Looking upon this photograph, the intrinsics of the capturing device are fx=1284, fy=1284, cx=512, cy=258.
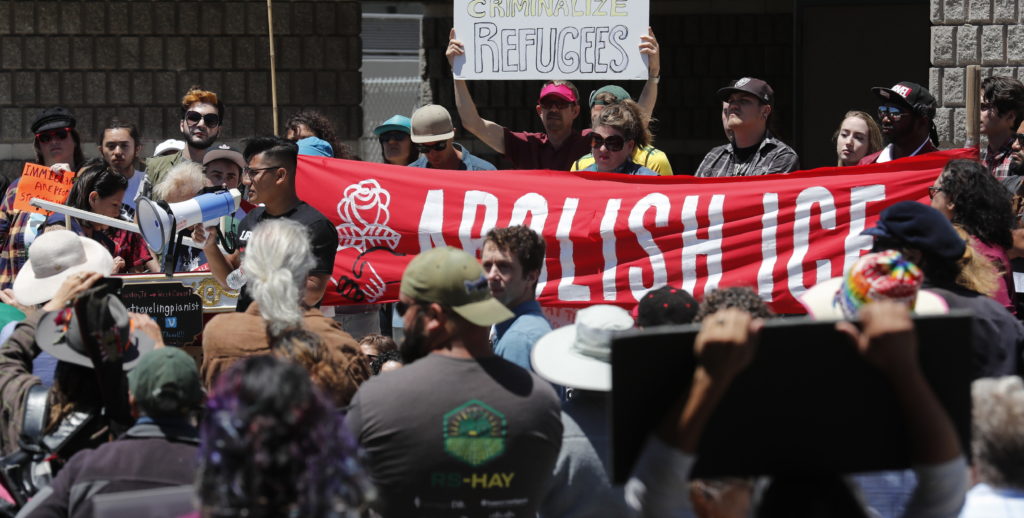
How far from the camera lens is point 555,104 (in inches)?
296

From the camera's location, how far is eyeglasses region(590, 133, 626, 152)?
6855mm

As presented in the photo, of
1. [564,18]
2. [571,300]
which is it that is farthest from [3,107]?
[571,300]

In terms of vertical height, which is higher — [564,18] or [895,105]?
[564,18]

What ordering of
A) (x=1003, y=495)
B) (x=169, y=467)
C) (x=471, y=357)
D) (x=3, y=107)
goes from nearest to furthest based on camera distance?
(x=1003, y=495)
(x=169, y=467)
(x=471, y=357)
(x=3, y=107)

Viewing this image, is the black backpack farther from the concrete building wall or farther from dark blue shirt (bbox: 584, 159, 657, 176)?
the concrete building wall

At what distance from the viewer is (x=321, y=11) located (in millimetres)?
11352

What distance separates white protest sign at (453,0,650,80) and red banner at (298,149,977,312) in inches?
35.9

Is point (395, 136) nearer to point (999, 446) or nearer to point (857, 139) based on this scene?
point (857, 139)

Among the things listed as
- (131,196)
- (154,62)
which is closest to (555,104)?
(131,196)

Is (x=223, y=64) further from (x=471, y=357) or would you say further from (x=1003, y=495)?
(x=1003, y=495)

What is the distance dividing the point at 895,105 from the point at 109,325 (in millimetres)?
4601

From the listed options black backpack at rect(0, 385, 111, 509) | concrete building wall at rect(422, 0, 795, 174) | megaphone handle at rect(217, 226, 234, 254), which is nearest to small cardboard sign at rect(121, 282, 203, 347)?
megaphone handle at rect(217, 226, 234, 254)

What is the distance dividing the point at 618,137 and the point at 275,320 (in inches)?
119

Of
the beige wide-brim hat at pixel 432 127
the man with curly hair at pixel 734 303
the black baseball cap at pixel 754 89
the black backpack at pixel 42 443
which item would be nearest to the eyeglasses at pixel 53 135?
the beige wide-brim hat at pixel 432 127
